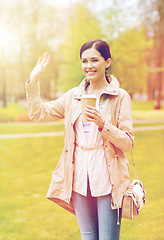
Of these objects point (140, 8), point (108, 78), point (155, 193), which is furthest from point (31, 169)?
point (140, 8)

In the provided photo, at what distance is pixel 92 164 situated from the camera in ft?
7.68

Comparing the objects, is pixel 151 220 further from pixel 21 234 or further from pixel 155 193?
pixel 21 234

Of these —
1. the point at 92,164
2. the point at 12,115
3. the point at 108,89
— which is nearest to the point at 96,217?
the point at 92,164

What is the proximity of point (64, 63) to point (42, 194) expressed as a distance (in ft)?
41.4

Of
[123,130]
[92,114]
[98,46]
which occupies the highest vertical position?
[98,46]

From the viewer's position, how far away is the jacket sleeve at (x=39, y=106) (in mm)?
2463

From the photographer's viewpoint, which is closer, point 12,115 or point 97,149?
point 97,149

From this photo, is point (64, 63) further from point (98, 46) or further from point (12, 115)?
point (98, 46)

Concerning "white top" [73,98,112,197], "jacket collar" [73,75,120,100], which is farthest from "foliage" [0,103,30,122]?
"white top" [73,98,112,197]

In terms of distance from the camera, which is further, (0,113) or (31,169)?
(0,113)

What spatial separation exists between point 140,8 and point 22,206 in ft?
51.4

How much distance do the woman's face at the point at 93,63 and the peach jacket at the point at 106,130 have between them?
124mm

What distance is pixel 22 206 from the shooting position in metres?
6.36

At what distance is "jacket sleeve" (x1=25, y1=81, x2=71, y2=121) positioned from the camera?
2463 mm
